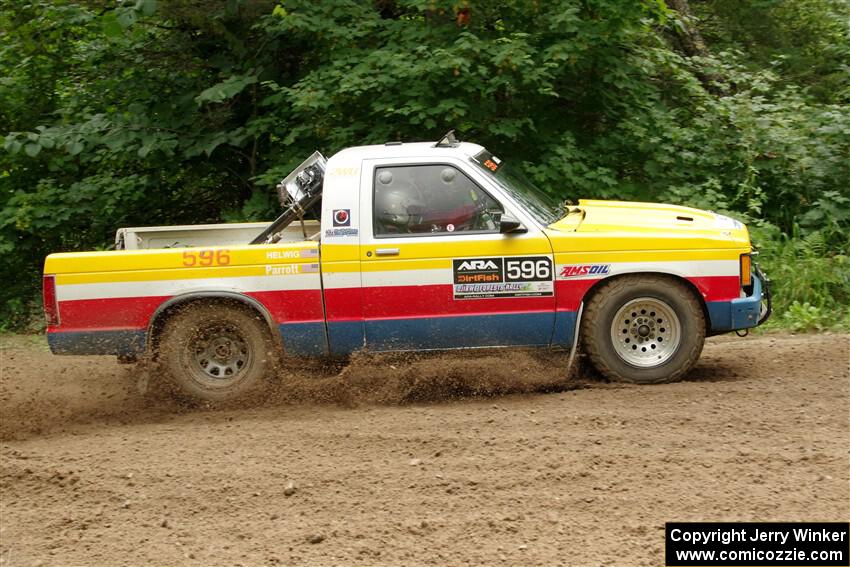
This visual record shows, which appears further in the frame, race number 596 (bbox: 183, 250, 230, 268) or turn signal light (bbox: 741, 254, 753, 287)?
race number 596 (bbox: 183, 250, 230, 268)

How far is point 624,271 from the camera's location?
7.41m

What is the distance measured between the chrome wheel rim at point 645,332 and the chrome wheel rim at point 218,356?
9.42 feet

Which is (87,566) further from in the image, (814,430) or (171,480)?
(814,430)

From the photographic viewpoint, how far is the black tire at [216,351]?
303 inches

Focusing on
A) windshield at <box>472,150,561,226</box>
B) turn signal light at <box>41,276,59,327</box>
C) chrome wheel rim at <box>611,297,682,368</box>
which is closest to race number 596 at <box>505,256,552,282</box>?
windshield at <box>472,150,561,226</box>

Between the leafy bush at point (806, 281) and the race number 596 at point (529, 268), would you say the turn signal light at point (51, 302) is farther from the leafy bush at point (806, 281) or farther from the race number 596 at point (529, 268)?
the leafy bush at point (806, 281)

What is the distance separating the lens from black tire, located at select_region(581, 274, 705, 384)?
24.3ft

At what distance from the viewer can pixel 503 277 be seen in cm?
743

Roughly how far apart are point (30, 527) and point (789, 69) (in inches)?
495

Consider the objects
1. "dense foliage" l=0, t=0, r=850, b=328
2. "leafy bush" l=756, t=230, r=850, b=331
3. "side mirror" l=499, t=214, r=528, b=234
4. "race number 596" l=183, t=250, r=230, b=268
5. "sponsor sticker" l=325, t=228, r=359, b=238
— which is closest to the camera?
"side mirror" l=499, t=214, r=528, b=234

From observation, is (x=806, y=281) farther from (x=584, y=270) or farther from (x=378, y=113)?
(x=378, y=113)

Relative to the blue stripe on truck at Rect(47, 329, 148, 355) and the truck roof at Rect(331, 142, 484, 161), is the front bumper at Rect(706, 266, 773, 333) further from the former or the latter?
the blue stripe on truck at Rect(47, 329, 148, 355)
